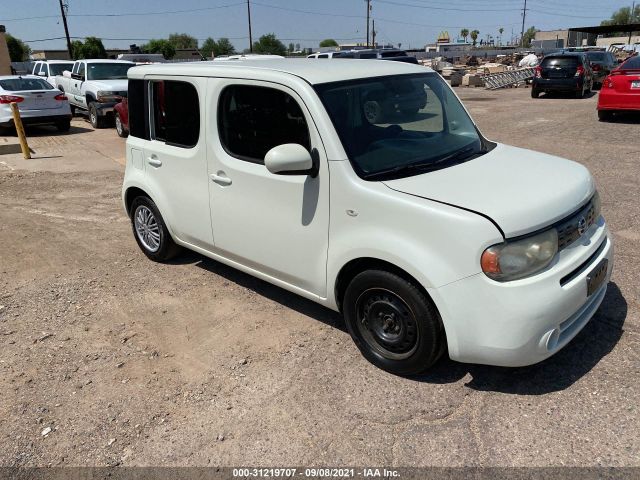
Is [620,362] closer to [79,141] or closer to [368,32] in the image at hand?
[79,141]

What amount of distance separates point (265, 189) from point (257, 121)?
0.49 metres

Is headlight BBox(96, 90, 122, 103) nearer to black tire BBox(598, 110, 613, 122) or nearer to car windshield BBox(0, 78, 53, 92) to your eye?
car windshield BBox(0, 78, 53, 92)

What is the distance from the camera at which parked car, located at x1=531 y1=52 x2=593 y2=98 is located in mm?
19109

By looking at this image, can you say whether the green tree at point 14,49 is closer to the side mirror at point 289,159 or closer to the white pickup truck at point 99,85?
the white pickup truck at point 99,85

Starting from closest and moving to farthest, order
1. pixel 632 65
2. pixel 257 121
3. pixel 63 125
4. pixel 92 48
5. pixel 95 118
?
pixel 257 121
pixel 632 65
pixel 63 125
pixel 95 118
pixel 92 48

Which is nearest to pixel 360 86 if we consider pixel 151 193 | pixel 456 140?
pixel 456 140

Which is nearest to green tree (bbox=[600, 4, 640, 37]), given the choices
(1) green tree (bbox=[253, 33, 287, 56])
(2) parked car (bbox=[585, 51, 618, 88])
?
(1) green tree (bbox=[253, 33, 287, 56])

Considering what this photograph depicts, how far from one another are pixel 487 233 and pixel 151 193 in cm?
320

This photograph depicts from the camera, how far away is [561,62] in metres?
19.5

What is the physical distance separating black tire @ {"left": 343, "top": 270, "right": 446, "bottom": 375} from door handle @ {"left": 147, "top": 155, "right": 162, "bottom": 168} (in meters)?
2.22

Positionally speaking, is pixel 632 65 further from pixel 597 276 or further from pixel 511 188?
pixel 511 188

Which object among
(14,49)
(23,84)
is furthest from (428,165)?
(14,49)

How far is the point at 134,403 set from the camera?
317cm

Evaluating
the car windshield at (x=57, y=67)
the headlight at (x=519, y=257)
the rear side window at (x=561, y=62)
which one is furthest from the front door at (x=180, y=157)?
the rear side window at (x=561, y=62)
